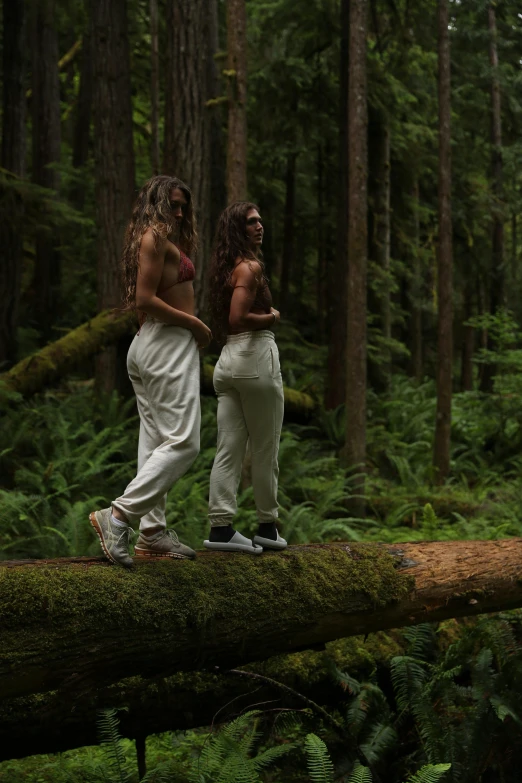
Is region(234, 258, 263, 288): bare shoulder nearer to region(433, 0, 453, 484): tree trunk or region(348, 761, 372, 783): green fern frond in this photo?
region(348, 761, 372, 783): green fern frond

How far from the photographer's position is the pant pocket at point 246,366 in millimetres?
5141

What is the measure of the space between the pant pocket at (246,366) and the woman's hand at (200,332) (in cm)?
25

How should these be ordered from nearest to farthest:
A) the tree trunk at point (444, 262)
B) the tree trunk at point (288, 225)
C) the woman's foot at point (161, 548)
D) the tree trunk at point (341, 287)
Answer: the woman's foot at point (161, 548), the tree trunk at point (444, 262), the tree trunk at point (341, 287), the tree trunk at point (288, 225)

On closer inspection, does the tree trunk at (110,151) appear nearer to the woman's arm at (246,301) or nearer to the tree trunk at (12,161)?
the tree trunk at (12,161)

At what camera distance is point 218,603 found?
15.5ft

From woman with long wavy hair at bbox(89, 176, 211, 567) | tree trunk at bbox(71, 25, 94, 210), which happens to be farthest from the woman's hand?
tree trunk at bbox(71, 25, 94, 210)

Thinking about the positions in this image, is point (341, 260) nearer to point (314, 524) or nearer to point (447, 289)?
point (447, 289)

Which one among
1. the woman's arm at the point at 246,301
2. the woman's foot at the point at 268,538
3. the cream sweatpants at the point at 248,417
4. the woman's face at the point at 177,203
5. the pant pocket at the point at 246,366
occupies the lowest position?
the woman's foot at the point at 268,538

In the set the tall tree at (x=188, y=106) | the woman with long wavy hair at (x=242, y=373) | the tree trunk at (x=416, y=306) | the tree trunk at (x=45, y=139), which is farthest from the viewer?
the tree trunk at (x=416, y=306)

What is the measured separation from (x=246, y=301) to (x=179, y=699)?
277cm

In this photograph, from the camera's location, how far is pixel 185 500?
31.2ft

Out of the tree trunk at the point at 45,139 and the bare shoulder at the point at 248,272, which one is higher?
the tree trunk at the point at 45,139

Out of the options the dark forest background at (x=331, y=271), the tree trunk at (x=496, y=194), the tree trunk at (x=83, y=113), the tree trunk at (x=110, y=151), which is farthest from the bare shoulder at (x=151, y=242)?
the tree trunk at (x=83, y=113)

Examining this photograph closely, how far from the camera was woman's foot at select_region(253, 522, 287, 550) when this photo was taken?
5504 mm
